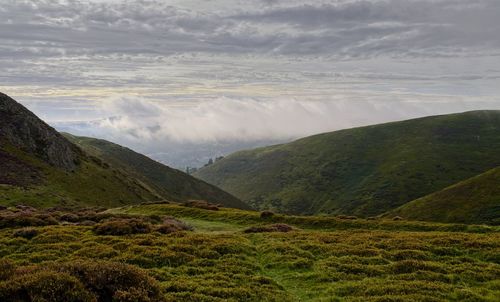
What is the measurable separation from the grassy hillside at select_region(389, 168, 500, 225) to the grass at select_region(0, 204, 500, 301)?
289 ft

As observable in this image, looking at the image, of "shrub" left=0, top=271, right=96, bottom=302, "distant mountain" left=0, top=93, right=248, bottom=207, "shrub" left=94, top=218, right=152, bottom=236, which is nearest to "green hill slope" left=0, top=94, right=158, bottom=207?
"distant mountain" left=0, top=93, right=248, bottom=207

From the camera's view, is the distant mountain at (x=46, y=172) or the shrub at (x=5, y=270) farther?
the distant mountain at (x=46, y=172)

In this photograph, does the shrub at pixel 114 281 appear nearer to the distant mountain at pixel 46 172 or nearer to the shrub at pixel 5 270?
the shrub at pixel 5 270

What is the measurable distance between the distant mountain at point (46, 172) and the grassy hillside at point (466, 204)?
90.6 m

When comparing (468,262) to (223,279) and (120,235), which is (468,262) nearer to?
(223,279)

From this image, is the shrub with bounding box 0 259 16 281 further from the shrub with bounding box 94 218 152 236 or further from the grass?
the shrub with bounding box 94 218 152 236

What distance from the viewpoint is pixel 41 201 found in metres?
75.1

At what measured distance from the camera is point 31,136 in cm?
11219

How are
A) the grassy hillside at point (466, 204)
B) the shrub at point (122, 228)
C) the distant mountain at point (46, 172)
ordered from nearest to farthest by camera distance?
the shrub at point (122, 228)
the distant mountain at point (46, 172)
the grassy hillside at point (466, 204)

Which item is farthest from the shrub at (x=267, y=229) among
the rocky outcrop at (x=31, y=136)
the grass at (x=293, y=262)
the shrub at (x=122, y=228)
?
the rocky outcrop at (x=31, y=136)

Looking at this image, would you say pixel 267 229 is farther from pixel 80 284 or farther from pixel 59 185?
pixel 59 185

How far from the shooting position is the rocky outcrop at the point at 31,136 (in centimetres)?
10706

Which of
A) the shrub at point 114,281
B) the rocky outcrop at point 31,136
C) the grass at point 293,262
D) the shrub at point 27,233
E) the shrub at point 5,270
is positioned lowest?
the grass at point 293,262

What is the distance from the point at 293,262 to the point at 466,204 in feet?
387
